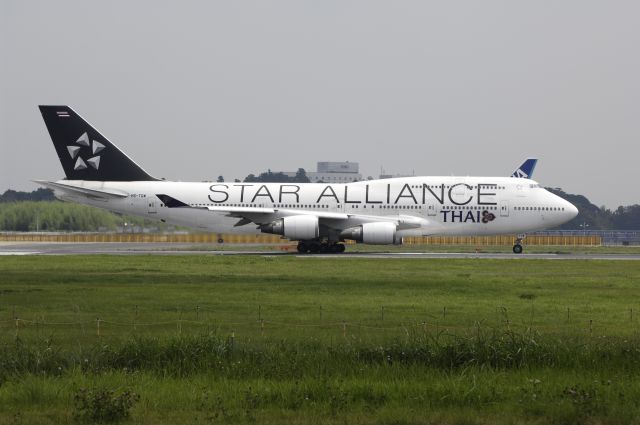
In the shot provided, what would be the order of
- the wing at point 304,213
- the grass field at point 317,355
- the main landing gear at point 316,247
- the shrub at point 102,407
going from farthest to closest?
the main landing gear at point 316,247 → the wing at point 304,213 → the grass field at point 317,355 → the shrub at point 102,407

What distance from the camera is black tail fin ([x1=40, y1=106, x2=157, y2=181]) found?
57.0 m

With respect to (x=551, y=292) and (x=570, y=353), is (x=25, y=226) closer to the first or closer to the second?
(x=551, y=292)

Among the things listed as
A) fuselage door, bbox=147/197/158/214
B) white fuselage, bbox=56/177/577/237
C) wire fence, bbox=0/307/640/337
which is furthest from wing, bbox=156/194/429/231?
wire fence, bbox=0/307/640/337

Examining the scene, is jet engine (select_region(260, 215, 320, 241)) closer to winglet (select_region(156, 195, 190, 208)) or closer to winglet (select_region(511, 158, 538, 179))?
winglet (select_region(156, 195, 190, 208))

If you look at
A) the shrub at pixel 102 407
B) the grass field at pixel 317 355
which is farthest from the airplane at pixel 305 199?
the shrub at pixel 102 407

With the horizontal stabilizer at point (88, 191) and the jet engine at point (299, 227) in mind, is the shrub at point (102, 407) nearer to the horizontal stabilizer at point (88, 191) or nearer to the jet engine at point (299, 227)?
the jet engine at point (299, 227)

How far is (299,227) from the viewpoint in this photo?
Result: 52969 mm

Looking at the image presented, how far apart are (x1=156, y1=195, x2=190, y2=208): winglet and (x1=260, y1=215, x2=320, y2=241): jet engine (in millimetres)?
6262

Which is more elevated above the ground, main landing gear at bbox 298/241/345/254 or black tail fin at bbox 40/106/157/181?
black tail fin at bbox 40/106/157/181

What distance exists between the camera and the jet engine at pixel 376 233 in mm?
52969

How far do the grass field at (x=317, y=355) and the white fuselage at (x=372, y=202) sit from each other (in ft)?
83.7

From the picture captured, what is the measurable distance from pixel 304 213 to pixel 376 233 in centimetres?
495

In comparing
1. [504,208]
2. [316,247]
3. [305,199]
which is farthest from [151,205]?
[504,208]

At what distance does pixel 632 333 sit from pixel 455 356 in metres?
6.41
